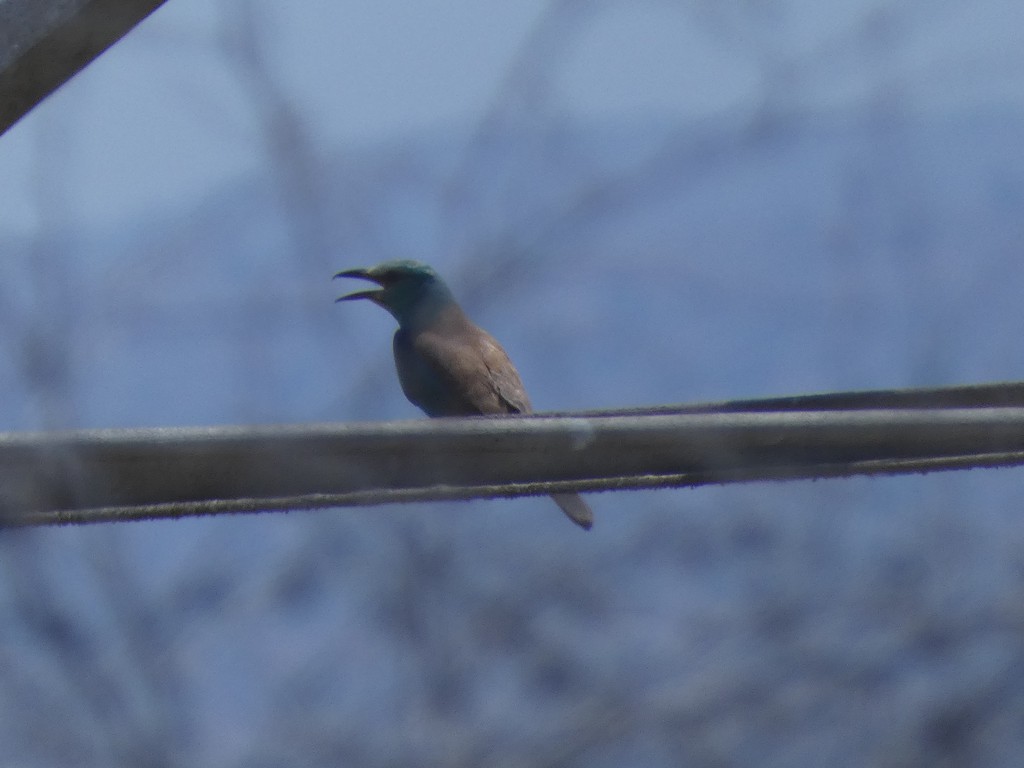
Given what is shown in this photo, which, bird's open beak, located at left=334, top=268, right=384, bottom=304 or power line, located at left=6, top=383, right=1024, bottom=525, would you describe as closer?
power line, located at left=6, top=383, right=1024, bottom=525

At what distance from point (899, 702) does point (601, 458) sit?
1.33m

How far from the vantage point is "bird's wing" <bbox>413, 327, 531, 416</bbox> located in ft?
17.8

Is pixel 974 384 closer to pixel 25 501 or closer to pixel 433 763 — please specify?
pixel 433 763

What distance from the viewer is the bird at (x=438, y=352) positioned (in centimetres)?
544

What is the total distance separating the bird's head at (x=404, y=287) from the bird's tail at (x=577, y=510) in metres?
1.58

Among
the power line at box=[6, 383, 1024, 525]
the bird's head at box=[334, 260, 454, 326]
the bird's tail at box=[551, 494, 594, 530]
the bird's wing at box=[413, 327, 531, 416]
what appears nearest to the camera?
the power line at box=[6, 383, 1024, 525]

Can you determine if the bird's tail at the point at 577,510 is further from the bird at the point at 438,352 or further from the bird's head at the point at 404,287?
the bird's head at the point at 404,287

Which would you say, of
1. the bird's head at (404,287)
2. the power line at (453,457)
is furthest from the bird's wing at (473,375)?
the power line at (453,457)

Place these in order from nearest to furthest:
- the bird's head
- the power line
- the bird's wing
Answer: the power line
the bird's wing
the bird's head

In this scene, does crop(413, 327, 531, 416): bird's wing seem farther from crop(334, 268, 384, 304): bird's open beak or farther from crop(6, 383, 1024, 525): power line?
crop(6, 383, 1024, 525): power line

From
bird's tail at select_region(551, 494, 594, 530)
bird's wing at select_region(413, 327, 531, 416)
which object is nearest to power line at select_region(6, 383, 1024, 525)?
bird's tail at select_region(551, 494, 594, 530)

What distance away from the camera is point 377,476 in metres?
1.86

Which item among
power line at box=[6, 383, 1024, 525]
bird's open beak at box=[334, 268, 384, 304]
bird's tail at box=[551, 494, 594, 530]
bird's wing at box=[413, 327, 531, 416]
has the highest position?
bird's open beak at box=[334, 268, 384, 304]

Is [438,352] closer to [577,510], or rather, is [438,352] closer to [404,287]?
[404,287]
